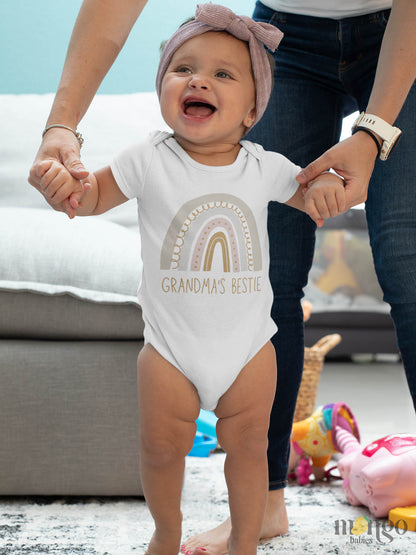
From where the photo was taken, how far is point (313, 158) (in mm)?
1198

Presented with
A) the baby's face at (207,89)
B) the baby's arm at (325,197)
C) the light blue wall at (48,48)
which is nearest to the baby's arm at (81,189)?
the baby's face at (207,89)

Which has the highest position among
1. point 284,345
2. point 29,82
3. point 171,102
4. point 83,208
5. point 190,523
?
point 29,82

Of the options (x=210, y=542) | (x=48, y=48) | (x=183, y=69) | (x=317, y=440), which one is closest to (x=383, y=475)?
(x=317, y=440)

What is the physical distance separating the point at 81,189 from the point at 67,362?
61 cm

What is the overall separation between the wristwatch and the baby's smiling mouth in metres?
0.22

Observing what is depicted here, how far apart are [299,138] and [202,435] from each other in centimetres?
92

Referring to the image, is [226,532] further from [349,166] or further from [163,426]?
[349,166]

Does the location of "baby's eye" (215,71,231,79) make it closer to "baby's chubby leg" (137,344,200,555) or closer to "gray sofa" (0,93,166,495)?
"baby's chubby leg" (137,344,200,555)

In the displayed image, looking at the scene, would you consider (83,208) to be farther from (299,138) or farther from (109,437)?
(109,437)

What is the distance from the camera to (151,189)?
2.93 ft

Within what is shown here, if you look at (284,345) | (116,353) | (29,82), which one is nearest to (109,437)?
(116,353)

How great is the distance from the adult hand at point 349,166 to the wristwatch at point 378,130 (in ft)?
0.08

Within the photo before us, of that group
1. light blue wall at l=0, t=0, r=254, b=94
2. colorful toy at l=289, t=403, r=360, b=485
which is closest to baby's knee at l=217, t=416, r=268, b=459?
colorful toy at l=289, t=403, r=360, b=485

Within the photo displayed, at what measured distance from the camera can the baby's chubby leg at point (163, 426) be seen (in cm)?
88
